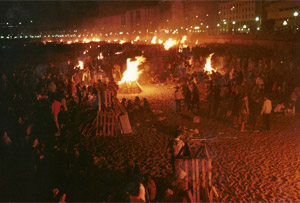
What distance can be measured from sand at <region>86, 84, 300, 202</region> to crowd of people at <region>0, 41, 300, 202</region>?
0.62 metres

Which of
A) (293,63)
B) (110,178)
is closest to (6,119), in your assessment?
(110,178)

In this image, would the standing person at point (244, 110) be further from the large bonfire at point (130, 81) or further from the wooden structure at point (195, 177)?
the large bonfire at point (130, 81)

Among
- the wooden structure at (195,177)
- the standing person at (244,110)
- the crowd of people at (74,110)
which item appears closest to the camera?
the wooden structure at (195,177)

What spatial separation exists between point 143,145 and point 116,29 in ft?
490

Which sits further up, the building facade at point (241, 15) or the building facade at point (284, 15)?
the building facade at point (241, 15)

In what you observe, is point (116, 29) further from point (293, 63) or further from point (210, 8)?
point (293, 63)

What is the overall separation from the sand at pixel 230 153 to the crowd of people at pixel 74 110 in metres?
0.62

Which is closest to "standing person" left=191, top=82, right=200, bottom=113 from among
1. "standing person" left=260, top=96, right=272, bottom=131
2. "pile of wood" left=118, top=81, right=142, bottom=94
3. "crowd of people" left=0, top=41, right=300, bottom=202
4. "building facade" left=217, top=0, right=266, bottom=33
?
"crowd of people" left=0, top=41, right=300, bottom=202

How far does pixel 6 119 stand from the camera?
12.4 metres

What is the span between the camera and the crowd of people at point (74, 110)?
742cm

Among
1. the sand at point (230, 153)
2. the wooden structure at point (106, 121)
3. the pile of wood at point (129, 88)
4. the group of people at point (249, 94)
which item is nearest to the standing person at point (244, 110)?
the group of people at point (249, 94)

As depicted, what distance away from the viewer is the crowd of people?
7.42 metres

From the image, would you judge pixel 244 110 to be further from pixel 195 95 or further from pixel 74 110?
pixel 74 110

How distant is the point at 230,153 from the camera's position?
9078 mm
